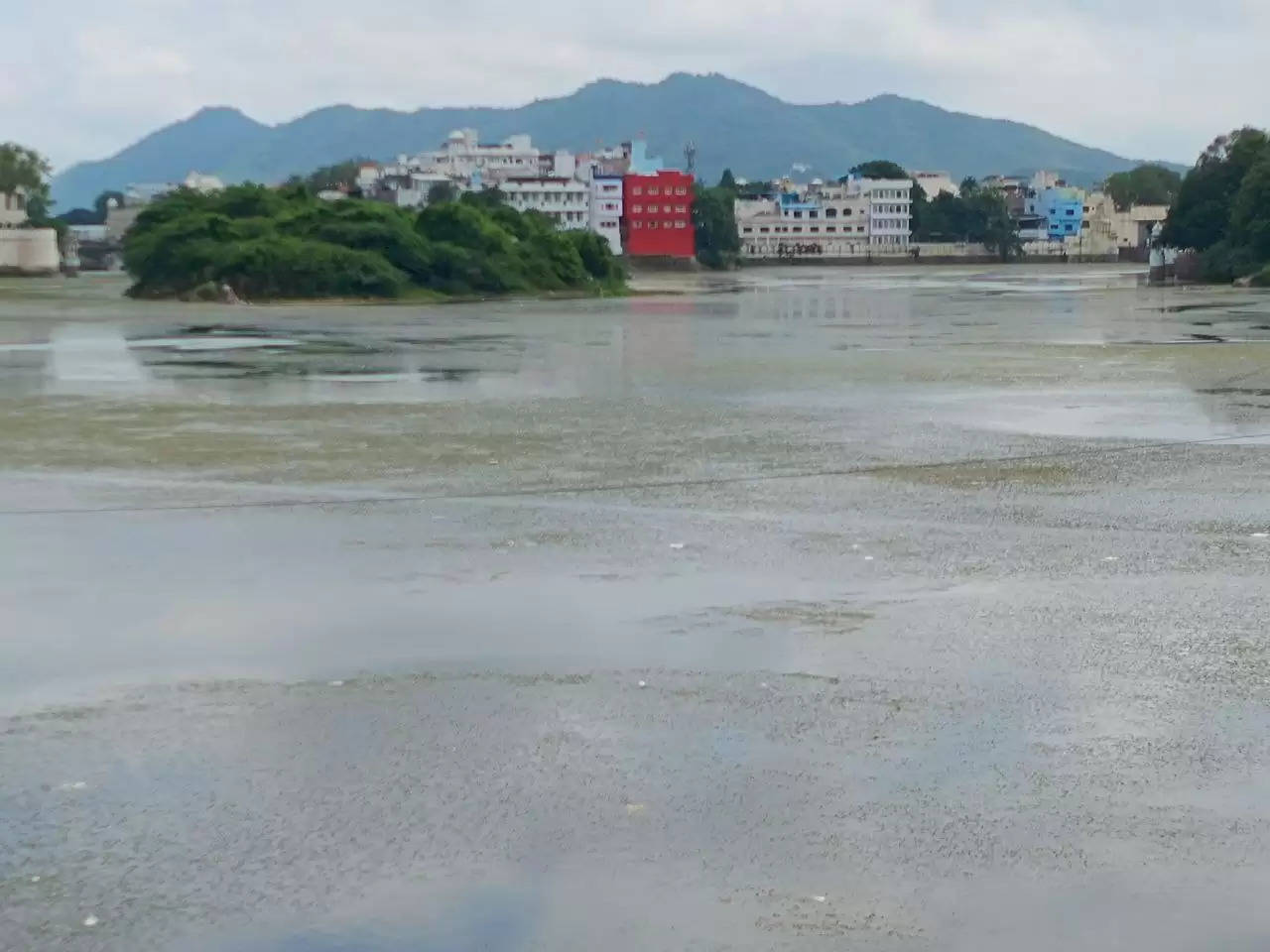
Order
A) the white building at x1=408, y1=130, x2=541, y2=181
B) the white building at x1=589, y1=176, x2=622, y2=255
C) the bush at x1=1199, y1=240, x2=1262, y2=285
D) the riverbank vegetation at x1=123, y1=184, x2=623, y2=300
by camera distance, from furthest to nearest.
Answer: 1. the white building at x1=408, y1=130, x2=541, y2=181
2. the white building at x1=589, y1=176, x2=622, y2=255
3. the bush at x1=1199, y1=240, x2=1262, y2=285
4. the riverbank vegetation at x1=123, y1=184, x2=623, y2=300

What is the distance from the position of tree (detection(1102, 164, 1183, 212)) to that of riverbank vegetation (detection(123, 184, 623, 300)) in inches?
5158

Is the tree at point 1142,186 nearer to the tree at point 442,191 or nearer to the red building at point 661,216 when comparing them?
the red building at point 661,216

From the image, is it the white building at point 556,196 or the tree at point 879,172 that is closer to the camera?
the white building at point 556,196

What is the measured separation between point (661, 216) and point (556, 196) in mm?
9653

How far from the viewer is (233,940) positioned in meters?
4.42

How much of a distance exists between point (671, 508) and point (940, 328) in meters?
25.2

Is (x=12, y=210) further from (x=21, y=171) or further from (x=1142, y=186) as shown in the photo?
(x=1142, y=186)

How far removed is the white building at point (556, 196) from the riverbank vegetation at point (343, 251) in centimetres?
7193

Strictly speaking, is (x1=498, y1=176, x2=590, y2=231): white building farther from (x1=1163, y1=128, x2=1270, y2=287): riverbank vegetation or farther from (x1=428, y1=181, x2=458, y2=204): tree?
(x1=1163, y1=128, x2=1270, y2=287): riverbank vegetation

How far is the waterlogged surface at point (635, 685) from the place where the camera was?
184 inches

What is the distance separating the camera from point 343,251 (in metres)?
55.2

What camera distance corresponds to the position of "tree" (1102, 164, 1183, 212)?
605 feet

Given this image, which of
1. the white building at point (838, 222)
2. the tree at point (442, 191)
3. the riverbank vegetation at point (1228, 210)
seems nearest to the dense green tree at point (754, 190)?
the white building at point (838, 222)

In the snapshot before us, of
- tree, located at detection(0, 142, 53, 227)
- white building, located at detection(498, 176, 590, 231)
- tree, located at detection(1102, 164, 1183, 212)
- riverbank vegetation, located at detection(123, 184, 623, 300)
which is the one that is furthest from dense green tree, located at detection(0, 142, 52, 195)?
tree, located at detection(1102, 164, 1183, 212)
